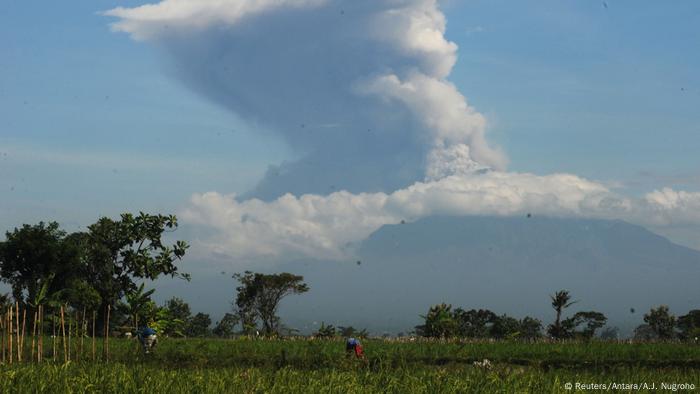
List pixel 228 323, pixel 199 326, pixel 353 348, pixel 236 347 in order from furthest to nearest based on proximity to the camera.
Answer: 1. pixel 199 326
2. pixel 228 323
3. pixel 236 347
4. pixel 353 348

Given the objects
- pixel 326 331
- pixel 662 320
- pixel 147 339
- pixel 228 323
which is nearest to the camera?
pixel 147 339

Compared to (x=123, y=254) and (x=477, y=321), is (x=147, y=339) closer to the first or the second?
(x=123, y=254)

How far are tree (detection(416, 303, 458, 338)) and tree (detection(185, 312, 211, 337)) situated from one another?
33992mm

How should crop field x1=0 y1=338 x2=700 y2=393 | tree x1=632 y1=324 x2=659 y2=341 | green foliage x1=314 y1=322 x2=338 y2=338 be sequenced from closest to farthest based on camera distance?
crop field x1=0 y1=338 x2=700 y2=393 → tree x1=632 y1=324 x2=659 y2=341 → green foliage x1=314 y1=322 x2=338 y2=338

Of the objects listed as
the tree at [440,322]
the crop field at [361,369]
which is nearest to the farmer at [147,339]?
the crop field at [361,369]

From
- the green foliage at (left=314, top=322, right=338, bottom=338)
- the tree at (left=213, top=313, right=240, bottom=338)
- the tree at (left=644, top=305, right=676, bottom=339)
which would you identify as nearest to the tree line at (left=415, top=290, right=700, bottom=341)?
the tree at (left=644, top=305, right=676, bottom=339)

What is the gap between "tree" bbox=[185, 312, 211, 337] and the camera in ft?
240

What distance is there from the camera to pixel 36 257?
46.7 m

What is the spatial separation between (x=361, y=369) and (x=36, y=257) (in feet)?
106

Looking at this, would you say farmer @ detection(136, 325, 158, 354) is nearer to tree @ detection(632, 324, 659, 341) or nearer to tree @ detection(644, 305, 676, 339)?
tree @ detection(632, 324, 659, 341)

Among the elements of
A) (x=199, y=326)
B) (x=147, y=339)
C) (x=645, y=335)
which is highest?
(x=199, y=326)

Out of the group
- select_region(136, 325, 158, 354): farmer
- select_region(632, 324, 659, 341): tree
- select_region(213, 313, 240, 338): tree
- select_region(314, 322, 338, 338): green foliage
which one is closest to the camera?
select_region(136, 325, 158, 354): farmer

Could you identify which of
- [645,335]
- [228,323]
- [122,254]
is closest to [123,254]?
[122,254]

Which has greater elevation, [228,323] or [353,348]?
[228,323]
